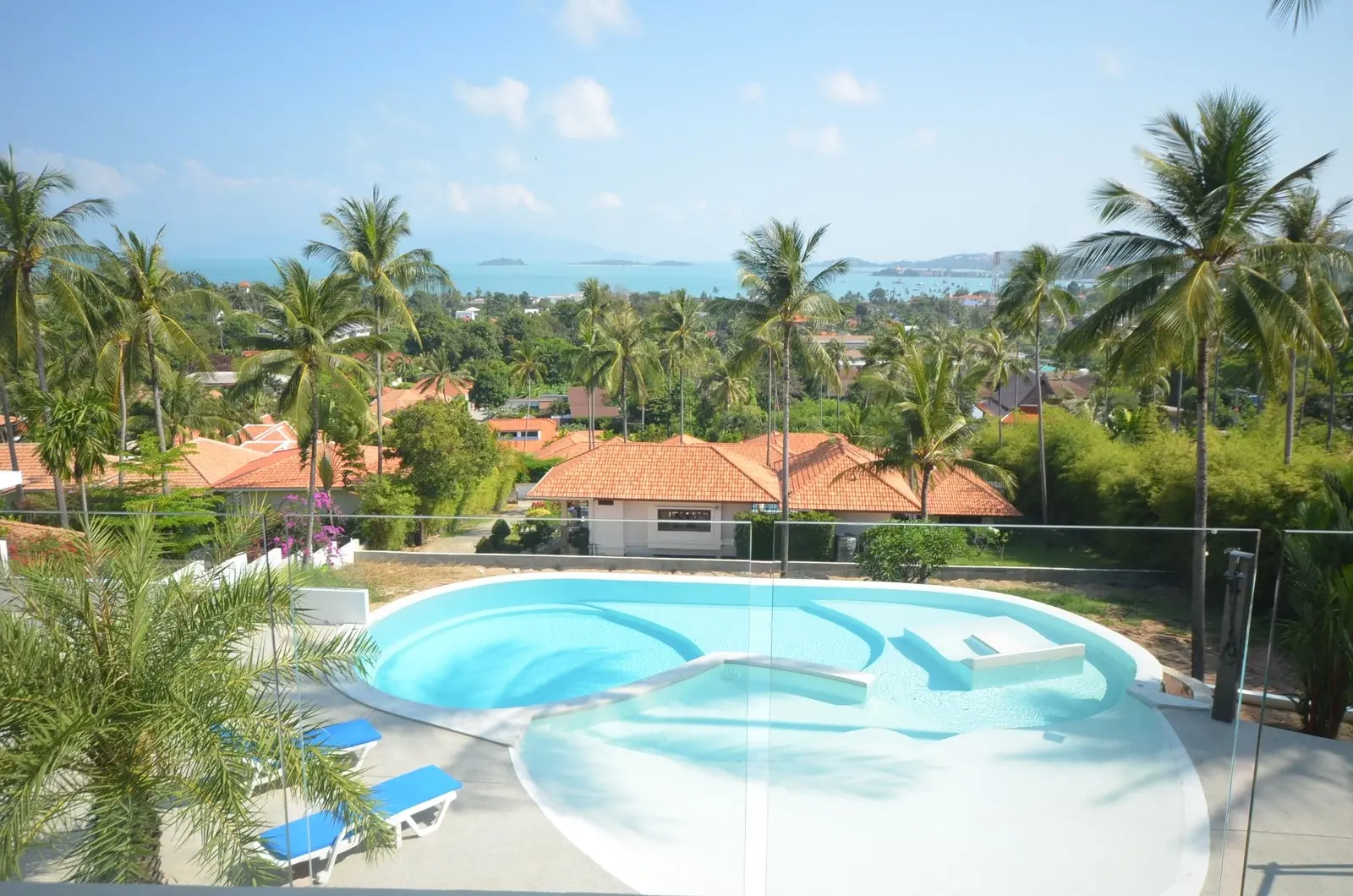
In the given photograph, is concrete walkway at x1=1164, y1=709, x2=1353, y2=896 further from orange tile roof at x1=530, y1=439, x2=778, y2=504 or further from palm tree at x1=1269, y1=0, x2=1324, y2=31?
palm tree at x1=1269, y1=0, x2=1324, y2=31

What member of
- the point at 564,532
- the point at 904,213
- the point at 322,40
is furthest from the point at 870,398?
the point at 564,532

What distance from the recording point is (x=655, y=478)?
6758 mm

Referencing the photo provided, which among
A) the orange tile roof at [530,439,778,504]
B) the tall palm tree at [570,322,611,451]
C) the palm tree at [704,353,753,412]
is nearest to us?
the orange tile roof at [530,439,778,504]

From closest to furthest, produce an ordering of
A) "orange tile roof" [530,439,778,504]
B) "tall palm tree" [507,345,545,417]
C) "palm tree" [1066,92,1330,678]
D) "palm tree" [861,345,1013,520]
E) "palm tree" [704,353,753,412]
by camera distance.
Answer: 1. "orange tile roof" [530,439,778,504]
2. "palm tree" [1066,92,1330,678]
3. "palm tree" [861,345,1013,520]
4. "palm tree" [704,353,753,412]
5. "tall palm tree" [507,345,545,417]

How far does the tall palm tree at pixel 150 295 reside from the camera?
19859 millimetres

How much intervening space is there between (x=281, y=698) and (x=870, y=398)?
37.4 metres

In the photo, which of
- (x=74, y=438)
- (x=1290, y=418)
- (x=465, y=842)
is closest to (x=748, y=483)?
(x=465, y=842)

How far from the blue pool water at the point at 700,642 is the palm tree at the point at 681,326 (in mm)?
35145

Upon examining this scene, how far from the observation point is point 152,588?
3.56 m

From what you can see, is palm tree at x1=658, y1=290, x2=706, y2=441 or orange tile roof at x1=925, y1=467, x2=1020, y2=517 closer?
orange tile roof at x1=925, y1=467, x2=1020, y2=517

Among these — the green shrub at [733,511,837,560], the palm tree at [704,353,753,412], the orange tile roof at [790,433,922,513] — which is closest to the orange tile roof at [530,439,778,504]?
the green shrub at [733,511,837,560]

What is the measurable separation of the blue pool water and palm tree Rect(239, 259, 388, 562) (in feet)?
44.0

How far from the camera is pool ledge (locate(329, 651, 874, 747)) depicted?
370 cm

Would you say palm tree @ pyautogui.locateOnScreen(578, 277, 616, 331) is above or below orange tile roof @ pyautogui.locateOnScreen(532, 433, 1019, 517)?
above
